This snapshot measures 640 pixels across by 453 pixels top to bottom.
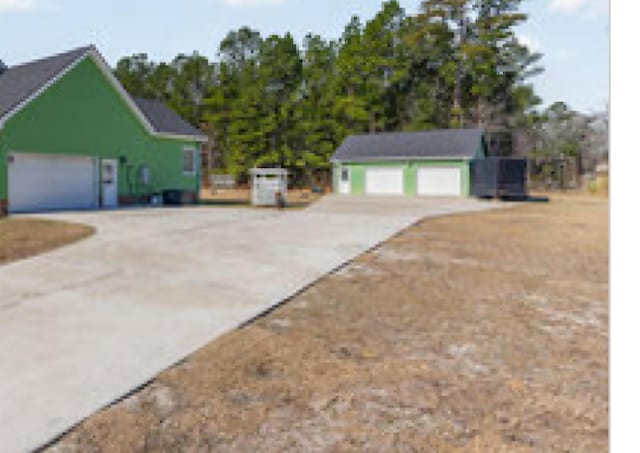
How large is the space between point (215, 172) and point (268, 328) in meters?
42.7

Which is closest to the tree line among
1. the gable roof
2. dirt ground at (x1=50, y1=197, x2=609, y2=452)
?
the gable roof

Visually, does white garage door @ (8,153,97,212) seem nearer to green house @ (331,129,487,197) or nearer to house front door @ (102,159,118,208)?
house front door @ (102,159,118,208)

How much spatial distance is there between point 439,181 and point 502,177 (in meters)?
4.45

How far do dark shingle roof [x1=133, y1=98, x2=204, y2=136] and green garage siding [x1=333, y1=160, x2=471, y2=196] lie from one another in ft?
43.7

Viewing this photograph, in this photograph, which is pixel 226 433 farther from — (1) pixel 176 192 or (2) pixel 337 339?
(1) pixel 176 192

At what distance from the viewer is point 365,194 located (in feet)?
107

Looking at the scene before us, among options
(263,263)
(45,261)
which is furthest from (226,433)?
(45,261)

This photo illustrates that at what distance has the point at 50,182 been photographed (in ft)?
55.8

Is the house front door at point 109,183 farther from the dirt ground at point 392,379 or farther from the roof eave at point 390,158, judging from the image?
the roof eave at point 390,158

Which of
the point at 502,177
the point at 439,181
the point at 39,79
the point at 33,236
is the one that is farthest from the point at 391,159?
the point at 33,236

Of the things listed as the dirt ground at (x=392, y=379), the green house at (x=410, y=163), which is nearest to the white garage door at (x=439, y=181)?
the green house at (x=410, y=163)

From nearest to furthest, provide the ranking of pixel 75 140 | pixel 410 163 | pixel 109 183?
1. pixel 75 140
2. pixel 109 183
3. pixel 410 163

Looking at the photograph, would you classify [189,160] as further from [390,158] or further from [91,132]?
[390,158]
